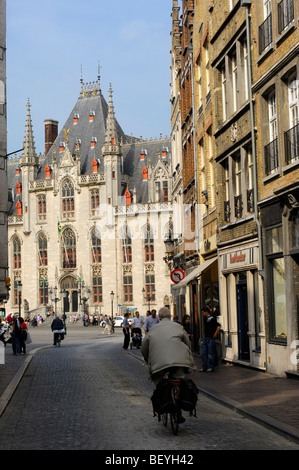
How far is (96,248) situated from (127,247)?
3.76 meters

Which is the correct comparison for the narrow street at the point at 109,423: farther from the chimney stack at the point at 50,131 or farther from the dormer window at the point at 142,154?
the chimney stack at the point at 50,131

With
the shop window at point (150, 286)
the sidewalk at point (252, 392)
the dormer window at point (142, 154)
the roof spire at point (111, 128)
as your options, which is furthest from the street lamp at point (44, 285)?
the sidewalk at point (252, 392)

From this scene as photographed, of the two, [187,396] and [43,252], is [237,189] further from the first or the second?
[43,252]

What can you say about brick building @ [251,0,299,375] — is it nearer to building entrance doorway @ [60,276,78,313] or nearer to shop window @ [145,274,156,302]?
shop window @ [145,274,156,302]

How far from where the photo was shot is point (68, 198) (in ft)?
291

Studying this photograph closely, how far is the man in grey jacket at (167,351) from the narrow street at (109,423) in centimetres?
80

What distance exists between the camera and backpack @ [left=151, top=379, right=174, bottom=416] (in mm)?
10156

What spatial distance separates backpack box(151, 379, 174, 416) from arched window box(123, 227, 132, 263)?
74353 millimetres

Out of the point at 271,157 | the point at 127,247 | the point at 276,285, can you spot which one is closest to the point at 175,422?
the point at 276,285

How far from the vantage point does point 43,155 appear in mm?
97625

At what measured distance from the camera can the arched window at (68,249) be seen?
87.9 meters

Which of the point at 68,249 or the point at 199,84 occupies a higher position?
the point at 199,84
